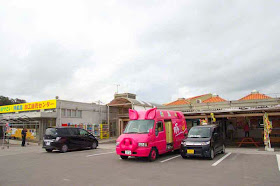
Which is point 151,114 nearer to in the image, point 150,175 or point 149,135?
point 149,135

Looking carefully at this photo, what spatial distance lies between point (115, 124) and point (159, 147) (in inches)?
795

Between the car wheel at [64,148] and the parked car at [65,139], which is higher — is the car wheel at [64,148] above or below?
below

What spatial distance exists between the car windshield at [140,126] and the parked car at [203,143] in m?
1.87

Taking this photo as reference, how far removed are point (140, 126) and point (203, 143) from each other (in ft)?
10.2

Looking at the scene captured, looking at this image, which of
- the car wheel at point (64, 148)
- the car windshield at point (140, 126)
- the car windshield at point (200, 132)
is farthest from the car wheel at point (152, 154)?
the car wheel at point (64, 148)

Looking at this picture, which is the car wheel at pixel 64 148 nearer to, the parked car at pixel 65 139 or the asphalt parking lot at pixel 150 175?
the parked car at pixel 65 139

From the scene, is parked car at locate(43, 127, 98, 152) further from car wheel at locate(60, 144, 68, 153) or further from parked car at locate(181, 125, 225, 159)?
parked car at locate(181, 125, 225, 159)

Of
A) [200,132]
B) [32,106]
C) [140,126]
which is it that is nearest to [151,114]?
[140,126]

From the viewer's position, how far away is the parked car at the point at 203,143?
10.3 m

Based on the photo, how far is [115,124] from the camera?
30672 mm

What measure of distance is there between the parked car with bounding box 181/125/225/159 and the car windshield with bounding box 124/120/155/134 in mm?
1867

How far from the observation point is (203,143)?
10398mm

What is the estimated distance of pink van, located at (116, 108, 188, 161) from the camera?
10180mm

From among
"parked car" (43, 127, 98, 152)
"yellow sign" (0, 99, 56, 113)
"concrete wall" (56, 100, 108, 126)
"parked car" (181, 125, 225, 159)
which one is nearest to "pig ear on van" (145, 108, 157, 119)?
"parked car" (181, 125, 225, 159)
